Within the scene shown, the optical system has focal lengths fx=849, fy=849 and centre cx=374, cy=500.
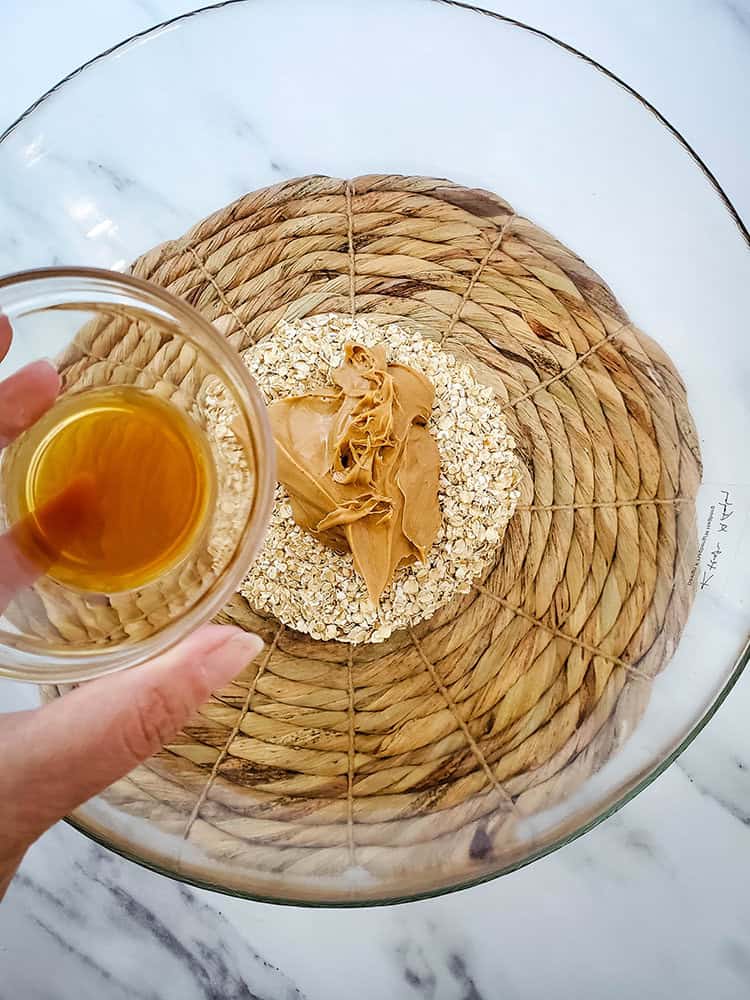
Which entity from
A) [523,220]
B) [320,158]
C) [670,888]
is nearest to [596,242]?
[523,220]

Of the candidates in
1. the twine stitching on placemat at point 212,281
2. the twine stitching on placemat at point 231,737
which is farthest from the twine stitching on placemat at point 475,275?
the twine stitching on placemat at point 231,737

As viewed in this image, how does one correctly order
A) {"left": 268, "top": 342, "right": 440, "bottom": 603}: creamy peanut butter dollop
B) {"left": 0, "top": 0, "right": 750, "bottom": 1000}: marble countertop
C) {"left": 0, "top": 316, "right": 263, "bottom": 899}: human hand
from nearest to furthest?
{"left": 0, "top": 316, "right": 263, "bottom": 899}: human hand < {"left": 268, "top": 342, "right": 440, "bottom": 603}: creamy peanut butter dollop < {"left": 0, "top": 0, "right": 750, "bottom": 1000}: marble countertop

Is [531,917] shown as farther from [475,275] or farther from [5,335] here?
[5,335]

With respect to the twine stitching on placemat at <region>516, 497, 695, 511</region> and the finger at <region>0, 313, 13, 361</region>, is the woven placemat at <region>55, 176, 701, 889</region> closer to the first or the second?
the twine stitching on placemat at <region>516, 497, 695, 511</region>

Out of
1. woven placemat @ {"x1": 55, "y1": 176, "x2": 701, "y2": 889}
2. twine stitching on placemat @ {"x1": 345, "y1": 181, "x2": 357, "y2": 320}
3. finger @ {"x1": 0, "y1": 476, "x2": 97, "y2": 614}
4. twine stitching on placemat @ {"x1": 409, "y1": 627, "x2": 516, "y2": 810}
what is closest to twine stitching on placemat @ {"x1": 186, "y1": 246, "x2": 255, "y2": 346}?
woven placemat @ {"x1": 55, "y1": 176, "x2": 701, "y2": 889}

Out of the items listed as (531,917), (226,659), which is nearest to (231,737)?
(226,659)

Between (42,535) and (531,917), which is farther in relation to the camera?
(531,917)
